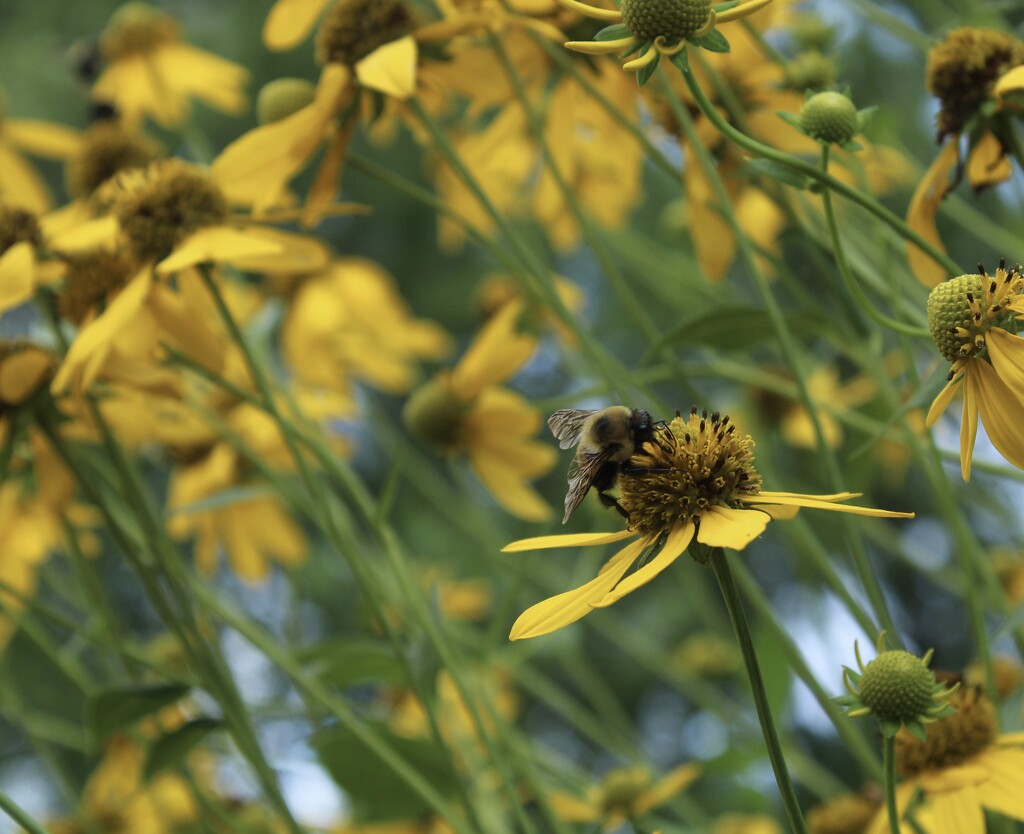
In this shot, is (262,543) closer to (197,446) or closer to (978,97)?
(197,446)

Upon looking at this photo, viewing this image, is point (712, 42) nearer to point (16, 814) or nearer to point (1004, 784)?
point (1004, 784)

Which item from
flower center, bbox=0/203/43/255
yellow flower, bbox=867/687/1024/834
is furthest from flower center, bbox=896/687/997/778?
flower center, bbox=0/203/43/255

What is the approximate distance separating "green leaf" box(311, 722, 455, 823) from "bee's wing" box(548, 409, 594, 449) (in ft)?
0.90

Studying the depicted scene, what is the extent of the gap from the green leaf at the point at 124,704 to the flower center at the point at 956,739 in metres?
0.57

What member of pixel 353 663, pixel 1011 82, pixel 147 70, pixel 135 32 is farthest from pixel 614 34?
pixel 135 32

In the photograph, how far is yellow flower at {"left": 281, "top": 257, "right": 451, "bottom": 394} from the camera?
205cm

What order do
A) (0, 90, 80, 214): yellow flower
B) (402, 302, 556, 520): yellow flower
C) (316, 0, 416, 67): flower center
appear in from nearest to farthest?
(316, 0, 416, 67): flower center, (402, 302, 556, 520): yellow flower, (0, 90, 80, 214): yellow flower

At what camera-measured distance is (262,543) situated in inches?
72.6

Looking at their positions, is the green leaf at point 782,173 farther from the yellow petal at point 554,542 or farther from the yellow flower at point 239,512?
the yellow flower at point 239,512

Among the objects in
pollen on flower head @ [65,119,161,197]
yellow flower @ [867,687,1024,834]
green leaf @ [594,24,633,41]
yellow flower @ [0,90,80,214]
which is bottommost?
yellow flower @ [867,687,1024,834]

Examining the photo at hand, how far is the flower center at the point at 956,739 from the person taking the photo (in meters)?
0.94

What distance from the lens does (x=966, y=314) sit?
728 millimetres

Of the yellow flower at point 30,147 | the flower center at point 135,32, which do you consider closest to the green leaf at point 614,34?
the yellow flower at point 30,147

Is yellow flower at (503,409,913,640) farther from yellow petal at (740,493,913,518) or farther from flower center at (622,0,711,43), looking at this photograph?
flower center at (622,0,711,43)
